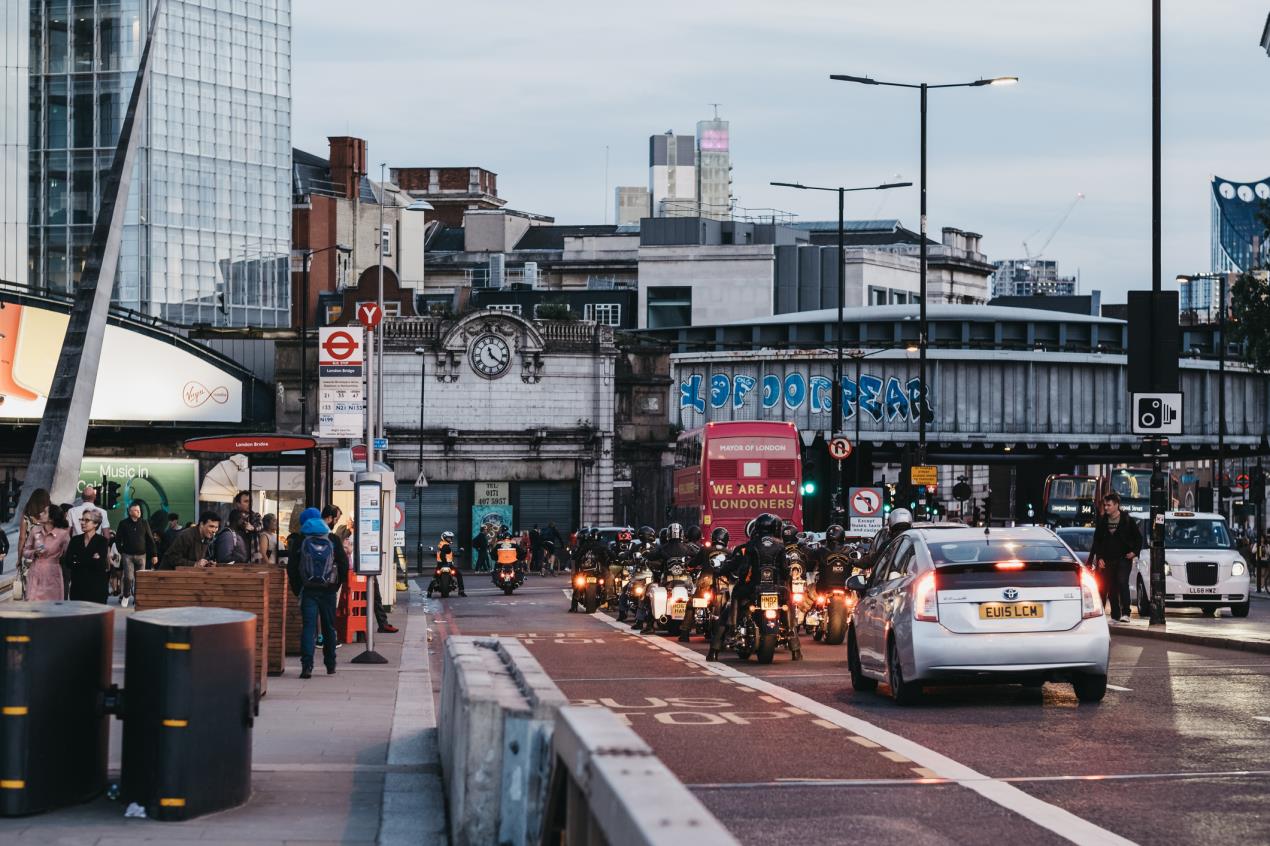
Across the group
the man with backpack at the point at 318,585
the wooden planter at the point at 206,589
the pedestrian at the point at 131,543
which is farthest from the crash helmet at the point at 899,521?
the pedestrian at the point at 131,543

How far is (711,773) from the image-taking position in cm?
1255

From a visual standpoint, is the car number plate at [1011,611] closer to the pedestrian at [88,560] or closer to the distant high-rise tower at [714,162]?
the pedestrian at [88,560]

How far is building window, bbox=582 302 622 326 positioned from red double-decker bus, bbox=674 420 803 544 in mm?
69514

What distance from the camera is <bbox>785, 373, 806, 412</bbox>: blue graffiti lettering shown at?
295 ft

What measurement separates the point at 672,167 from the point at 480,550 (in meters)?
92.9

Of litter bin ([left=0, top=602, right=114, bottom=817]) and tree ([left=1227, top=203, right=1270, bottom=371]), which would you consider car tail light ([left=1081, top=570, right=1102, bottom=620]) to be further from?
tree ([left=1227, top=203, right=1270, bottom=371])

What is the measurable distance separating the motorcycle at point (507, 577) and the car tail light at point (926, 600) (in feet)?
126

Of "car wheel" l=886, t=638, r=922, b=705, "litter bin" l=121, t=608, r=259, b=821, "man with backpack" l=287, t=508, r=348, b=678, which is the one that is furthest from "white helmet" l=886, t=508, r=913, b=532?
"litter bin" l=121, t=608, r=259, b=821

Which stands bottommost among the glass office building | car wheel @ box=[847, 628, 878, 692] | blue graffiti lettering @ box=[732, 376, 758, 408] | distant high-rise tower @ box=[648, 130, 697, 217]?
car wheel @ box=[847, 628, 878, 692]

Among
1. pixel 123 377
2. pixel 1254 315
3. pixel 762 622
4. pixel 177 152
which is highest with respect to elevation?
pixel 177 152

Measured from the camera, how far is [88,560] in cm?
2339

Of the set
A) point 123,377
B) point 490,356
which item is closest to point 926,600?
point 123,377

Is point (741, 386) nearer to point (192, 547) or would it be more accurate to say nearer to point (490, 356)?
point (490, 356)

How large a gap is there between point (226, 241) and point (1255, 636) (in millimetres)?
78391
